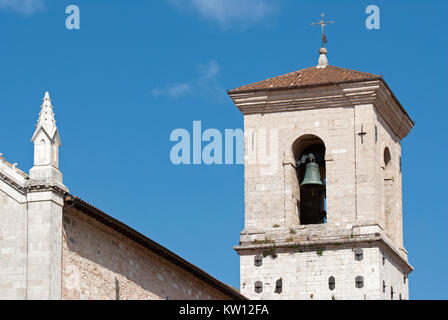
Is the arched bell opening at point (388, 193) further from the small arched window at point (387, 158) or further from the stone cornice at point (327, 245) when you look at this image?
the stone cornice at point (327, 245)

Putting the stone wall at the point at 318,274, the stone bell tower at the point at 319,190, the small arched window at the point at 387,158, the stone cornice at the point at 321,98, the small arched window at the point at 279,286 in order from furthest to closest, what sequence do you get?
the small arched window at the point at 387,158, the stone cornice at the point at 321,98, the small arched window at the point at 279,286, the stone bell tower at the point at 319,190, the stone wall at the point at 318,274

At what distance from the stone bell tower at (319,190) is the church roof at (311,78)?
0.04m

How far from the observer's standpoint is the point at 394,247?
149 feet

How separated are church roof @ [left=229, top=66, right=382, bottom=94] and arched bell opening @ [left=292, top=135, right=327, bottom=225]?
1742mm

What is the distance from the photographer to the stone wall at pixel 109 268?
31.7 metres

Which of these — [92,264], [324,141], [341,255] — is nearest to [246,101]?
[324,141]

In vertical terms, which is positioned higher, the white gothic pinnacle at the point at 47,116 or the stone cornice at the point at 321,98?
the stone cornice at the point at 321,98

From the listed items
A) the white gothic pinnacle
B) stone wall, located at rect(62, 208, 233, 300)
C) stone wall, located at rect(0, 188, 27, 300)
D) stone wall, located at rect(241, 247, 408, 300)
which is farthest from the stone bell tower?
stone wall, located at rect(0, 188, 27, 300)

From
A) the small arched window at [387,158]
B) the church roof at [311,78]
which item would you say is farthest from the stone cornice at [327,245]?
the church roof at [311,78]

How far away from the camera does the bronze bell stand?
146ft

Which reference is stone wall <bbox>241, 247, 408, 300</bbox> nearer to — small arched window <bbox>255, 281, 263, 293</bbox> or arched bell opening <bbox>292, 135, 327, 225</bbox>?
small arched window <bbox>255, 281, 263, 293</bbox>

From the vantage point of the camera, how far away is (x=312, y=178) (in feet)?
147
